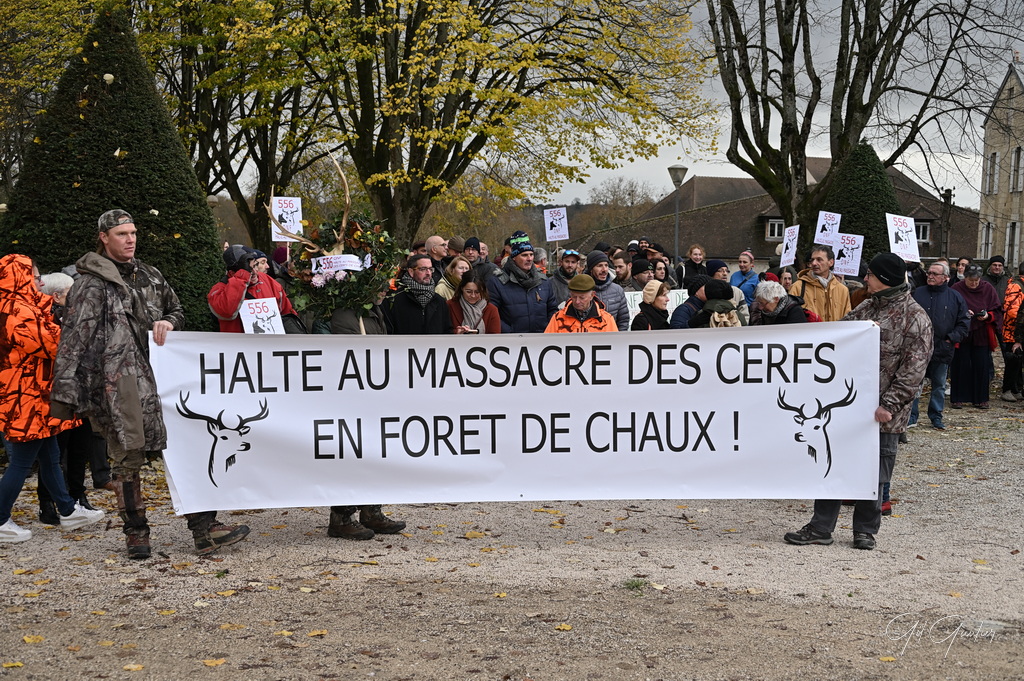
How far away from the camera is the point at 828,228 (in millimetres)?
13156

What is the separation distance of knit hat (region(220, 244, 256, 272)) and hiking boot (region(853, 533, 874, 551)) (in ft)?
16.0

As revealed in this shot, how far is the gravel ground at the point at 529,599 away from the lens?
195 inches

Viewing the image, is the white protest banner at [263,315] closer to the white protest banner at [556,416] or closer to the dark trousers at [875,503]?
the white protest banner at [556,416]

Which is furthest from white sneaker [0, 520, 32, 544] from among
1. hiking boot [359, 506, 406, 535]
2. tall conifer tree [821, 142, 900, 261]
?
tall conifer tree [821, 142, 900, 261]

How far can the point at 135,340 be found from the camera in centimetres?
648

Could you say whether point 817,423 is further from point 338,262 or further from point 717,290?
point 338,262

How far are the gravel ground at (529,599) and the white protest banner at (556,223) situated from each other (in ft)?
30.9

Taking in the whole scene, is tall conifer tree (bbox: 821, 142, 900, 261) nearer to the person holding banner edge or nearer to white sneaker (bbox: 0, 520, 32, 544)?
the person holding banner edge

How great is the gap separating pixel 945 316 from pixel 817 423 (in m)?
6.58

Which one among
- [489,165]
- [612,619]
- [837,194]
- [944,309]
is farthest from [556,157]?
[612,619]

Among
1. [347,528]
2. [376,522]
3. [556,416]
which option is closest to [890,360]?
[556,416]

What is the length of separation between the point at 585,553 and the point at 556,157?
1868cm

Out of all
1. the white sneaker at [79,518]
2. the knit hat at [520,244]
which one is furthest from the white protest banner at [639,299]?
the white sneaker at [79,518]

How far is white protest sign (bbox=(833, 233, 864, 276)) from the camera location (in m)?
12.7
